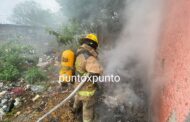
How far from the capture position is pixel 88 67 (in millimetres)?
3666

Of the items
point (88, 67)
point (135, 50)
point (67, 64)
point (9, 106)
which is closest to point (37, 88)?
point (9, 106)

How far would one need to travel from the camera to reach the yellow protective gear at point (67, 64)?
12.3ft

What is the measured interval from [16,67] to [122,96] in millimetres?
3091

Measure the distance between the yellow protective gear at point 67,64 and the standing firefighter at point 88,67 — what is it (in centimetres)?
7

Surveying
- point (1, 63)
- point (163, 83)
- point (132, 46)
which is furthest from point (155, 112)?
point (1, 63)

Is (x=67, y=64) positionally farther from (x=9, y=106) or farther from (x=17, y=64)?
(x=17, y=64)

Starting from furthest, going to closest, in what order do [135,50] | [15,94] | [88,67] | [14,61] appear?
[14,61] → [135,50] → [15,94] → [88,67]

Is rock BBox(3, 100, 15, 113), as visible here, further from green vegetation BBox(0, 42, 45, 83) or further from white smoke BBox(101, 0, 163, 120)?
white smoke BBox(101, 0, 163, 120)

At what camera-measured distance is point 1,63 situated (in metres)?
7.02

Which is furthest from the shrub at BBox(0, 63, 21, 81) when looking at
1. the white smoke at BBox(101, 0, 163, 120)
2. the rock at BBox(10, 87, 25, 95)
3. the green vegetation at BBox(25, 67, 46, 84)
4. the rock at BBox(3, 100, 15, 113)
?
the white smoke at BBox(101, 0, 163, 120)

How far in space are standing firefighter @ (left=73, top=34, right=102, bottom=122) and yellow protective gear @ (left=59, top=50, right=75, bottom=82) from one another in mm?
74

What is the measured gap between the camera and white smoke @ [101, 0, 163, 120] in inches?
202

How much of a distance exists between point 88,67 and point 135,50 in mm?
3054

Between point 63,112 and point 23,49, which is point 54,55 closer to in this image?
point 23,49
